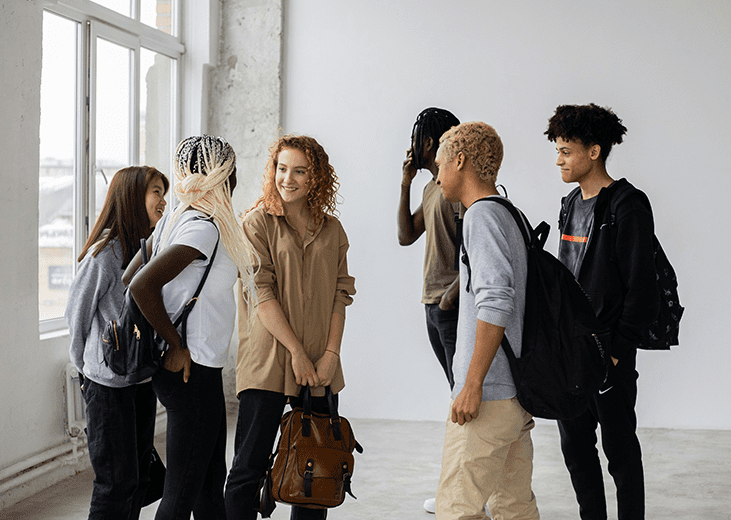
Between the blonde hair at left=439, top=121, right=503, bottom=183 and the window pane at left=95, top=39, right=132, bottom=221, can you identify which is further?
the window pane at left=95, top=39, right=132, bottom=221

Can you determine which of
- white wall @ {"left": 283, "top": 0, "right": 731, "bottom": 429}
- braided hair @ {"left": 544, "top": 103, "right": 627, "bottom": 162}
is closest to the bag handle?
braided hair @ {"left": 544, "top": 103, "right": 627, "bottom": 162}

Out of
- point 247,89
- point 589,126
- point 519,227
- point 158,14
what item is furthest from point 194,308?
point 158,14

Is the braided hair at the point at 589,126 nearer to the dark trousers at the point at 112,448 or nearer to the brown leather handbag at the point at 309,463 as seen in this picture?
the brown leather handbag at the point at 309,463

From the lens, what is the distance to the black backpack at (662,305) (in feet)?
8.02

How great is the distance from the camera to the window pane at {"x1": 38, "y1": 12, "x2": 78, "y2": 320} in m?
3.68

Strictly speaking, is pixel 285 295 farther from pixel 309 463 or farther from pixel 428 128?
pixel 428 128

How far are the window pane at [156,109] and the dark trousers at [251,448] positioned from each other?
2.78m

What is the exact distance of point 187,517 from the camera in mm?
2064

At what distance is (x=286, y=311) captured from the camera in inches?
95.3

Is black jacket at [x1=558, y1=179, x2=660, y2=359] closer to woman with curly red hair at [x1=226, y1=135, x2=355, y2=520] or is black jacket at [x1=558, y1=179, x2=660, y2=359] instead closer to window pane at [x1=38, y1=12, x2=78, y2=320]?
woman with curly red hair at [x1=226, y1=135, x2=355, y2=520]

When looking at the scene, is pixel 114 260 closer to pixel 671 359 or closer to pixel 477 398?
pixel 477 398

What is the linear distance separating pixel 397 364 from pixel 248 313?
2.80 meters

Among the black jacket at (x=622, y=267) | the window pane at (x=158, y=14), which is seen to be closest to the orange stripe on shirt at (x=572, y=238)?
the black jacket at (x=622, y=267)

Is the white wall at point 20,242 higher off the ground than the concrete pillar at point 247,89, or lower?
lower
